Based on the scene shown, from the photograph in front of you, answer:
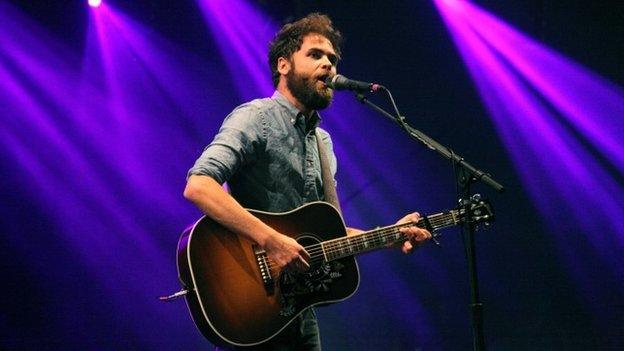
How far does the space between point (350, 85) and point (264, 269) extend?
916 millimetres

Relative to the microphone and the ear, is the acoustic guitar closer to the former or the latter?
the microphone

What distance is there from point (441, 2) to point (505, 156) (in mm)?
1665

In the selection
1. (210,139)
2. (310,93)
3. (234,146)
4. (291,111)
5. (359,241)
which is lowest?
(359,241)

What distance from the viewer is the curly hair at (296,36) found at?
10.7 ft

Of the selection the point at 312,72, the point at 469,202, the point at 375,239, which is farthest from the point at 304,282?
the point at 312,72

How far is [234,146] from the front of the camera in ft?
8.69

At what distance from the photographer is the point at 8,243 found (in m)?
5.35

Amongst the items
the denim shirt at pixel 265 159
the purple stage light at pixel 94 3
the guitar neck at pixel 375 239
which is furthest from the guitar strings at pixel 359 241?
the purple stage light at pixel 94 3

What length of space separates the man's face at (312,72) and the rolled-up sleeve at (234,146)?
0.31 meters

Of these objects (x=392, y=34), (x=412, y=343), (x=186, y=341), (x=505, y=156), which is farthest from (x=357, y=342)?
(x=392, y=34)

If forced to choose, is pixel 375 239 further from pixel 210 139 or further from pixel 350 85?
pixel 210 139

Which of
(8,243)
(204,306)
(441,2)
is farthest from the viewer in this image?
(441,2)

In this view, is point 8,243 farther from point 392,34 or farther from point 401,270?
point 392,34

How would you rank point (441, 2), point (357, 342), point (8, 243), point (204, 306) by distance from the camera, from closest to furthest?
point (204, 306) → point (8, 243) → point (357, 342) → point (441, 2)
